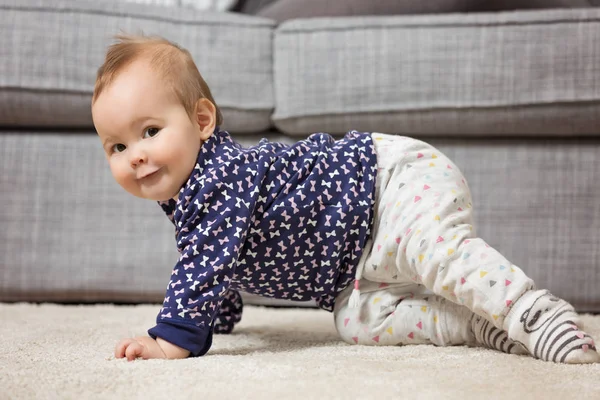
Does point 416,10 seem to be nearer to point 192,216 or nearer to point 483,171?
point 483,171

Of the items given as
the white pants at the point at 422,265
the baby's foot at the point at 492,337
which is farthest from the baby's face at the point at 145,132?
the baby's foot at the point at 492,337

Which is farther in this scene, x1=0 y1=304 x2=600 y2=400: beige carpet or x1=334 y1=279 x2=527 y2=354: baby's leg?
x1=334 y1=279 x2=527 y2=354: baby's leg

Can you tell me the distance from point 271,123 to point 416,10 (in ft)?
1.36

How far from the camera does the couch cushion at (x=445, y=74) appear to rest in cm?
120

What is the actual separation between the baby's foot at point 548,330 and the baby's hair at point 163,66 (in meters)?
0.47

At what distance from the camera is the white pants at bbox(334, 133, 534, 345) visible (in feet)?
2.71

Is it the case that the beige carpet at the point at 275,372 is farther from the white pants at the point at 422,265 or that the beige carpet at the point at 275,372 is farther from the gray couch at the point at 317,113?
the gray couch at the point at 317,113

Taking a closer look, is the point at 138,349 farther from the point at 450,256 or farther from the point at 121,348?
the point at 450,256

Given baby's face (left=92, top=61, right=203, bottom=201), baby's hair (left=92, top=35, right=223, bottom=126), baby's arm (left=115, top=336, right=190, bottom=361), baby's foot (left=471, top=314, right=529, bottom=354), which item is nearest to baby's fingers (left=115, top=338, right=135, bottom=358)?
baby's arm (left=115, top=336, right=190, bottom=361)

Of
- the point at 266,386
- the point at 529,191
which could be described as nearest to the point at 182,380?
the point at 266,386

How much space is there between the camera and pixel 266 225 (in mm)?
899

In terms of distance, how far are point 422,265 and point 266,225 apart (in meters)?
0.21

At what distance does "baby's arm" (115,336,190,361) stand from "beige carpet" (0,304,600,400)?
0.02 m

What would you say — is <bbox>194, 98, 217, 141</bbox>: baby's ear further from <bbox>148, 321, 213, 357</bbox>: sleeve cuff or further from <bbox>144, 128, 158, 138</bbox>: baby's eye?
<bbox>148, 321, 213, 357</bbox>: sleeve cuff
